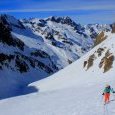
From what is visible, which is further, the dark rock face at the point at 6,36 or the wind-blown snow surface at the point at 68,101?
the dark rock face at the point at 6,36

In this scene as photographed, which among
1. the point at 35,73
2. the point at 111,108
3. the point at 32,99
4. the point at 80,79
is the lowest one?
the point at 111,108

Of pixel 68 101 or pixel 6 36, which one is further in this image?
pixel 6 36

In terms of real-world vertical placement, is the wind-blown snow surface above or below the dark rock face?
below

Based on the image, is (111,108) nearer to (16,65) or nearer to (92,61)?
(92,61)

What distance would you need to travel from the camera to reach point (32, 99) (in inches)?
1826

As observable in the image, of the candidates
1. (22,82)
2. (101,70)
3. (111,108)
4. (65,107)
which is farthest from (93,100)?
(22,82)

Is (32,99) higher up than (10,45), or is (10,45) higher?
(10,45)

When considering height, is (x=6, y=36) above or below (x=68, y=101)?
above

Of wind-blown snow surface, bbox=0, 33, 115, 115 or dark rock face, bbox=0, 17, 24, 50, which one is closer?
wind-blown snow surface, bbox=0, 33, 115, 115

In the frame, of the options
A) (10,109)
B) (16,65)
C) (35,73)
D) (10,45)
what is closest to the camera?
(10,109)

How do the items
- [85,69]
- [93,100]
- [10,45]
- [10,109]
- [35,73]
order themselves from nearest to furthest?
1. [93,100]
2. [10,109]
3. [85,69]
4. [35,73]
5. [10,45]

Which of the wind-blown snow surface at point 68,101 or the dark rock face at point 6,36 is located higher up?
the dark rock face at point 6,36

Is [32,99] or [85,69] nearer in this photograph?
[32,99]

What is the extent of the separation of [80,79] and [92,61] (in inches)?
365
